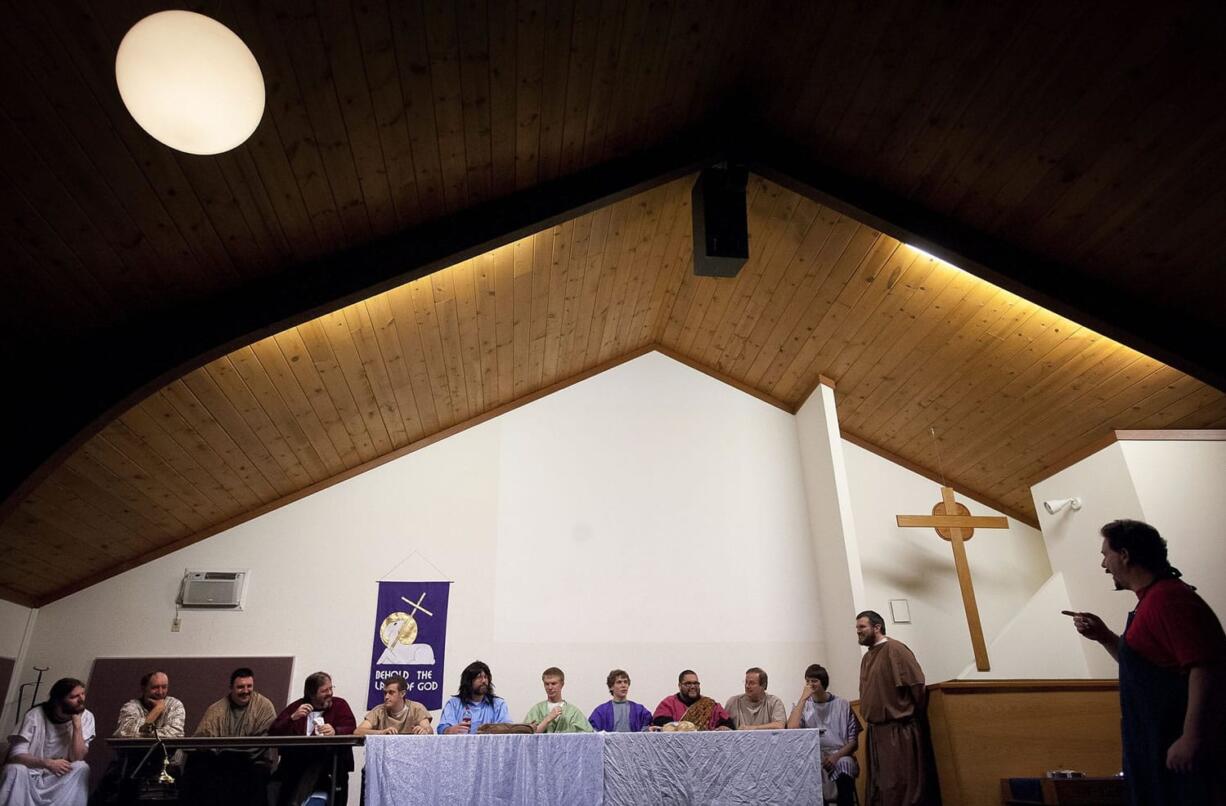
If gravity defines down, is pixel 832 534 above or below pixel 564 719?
above

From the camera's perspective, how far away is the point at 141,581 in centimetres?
632

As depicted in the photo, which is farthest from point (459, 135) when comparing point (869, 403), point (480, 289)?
point (869, 403)

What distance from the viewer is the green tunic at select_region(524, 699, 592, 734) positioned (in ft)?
17.3

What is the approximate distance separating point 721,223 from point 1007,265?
1645 millimetres

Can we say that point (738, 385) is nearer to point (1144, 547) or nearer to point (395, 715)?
point (395, 715)

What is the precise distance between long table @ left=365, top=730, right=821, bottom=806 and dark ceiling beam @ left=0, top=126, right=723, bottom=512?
2.02m

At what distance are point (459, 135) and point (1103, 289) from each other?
364cm

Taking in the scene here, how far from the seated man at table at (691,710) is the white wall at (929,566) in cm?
145

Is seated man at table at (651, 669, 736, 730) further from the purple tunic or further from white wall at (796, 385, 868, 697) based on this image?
white wall at (796, 385, 868, 697)

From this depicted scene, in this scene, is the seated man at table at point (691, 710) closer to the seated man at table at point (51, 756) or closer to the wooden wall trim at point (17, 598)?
the seated man at table at point (51, 756)

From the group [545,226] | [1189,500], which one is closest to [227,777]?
[545,226]

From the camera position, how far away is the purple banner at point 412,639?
6.27 meters

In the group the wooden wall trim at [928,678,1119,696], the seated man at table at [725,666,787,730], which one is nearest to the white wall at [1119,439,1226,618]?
the wooden wall trim at [928,678,1119,696]

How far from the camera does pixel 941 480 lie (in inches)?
289
